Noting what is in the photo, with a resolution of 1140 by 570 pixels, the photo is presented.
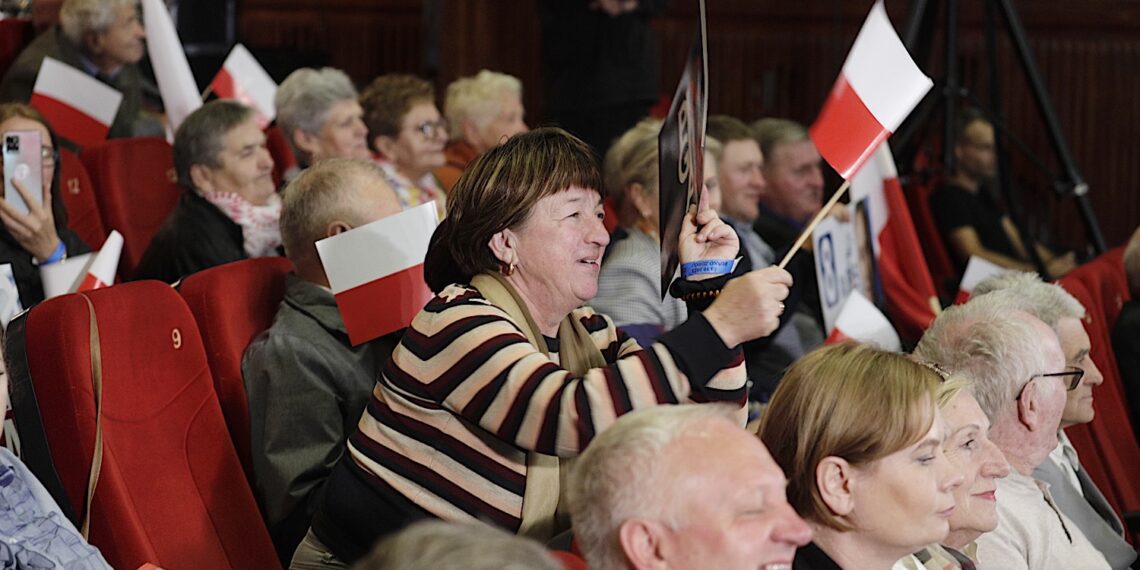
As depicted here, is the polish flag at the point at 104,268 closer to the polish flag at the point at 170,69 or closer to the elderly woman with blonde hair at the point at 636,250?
the elderly woman with blonde hair at the point at 636,250

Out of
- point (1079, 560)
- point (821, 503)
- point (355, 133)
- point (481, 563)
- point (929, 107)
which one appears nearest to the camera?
point (481, 563)

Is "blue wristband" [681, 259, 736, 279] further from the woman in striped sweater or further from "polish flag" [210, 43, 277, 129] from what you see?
"polish flag" [210, 43, 277, 129]

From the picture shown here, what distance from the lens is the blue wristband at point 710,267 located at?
1.98 m

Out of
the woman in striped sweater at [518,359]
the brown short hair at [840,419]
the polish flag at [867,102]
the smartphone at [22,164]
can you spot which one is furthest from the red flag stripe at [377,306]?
the smartphone at [22,164]

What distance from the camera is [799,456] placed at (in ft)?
6.07

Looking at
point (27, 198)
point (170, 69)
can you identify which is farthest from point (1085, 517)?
point (170, 69)

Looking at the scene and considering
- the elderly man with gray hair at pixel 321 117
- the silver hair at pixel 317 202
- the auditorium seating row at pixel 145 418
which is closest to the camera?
the auditorium seating row at pixel 145 418

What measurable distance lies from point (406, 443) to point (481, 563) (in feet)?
2.83

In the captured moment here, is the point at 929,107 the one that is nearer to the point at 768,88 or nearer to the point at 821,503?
the point at 768,88

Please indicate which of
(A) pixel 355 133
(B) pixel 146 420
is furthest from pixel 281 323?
(A) pixel 355 133

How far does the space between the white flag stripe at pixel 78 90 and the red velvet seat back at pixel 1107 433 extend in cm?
266

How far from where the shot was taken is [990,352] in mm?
2523

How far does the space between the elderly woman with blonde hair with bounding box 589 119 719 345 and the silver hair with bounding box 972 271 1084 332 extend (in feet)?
2.10

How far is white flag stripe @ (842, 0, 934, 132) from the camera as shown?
2385 mm
